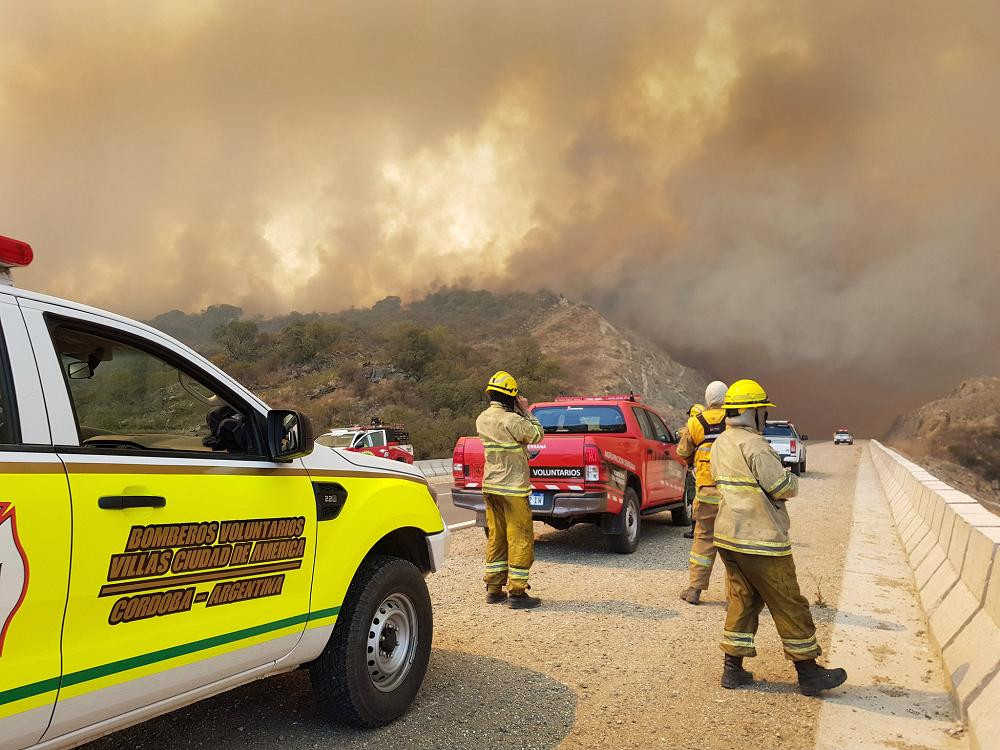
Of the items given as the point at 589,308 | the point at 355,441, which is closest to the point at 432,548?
the point at 355,441

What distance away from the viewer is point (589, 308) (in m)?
112

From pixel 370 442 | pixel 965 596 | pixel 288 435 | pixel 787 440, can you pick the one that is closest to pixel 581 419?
pixel 965 596

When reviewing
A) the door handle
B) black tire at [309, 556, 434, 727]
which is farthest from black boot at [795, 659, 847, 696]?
the door handle

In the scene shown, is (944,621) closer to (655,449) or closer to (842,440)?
(655,449)

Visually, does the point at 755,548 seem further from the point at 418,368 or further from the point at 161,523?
the point at 418,368

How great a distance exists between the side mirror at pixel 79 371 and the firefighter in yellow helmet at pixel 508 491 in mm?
3823

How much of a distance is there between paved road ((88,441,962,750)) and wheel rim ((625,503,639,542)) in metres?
1.19

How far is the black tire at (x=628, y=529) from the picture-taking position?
8820 millimetres

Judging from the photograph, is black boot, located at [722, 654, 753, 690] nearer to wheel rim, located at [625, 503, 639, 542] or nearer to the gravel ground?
the gravel ground

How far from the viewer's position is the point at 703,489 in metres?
6.95

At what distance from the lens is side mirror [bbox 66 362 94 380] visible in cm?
269

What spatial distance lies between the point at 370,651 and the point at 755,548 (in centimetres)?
228

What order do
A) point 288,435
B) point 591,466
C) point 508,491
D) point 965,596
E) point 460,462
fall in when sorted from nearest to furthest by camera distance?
point 288,435 < point 965,596 < point 508,491 < point 591,466 < point 460,462

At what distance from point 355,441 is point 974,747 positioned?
718 inches
